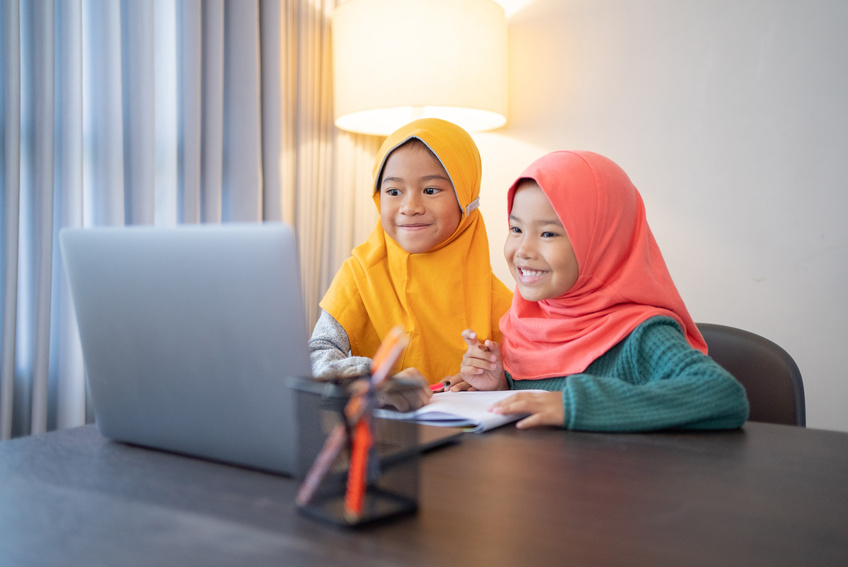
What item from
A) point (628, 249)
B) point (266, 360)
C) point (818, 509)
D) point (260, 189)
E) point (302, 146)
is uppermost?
point (302, 146)

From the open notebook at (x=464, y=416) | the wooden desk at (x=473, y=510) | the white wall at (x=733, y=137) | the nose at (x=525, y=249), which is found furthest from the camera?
the white wall at (x=733, y=137)

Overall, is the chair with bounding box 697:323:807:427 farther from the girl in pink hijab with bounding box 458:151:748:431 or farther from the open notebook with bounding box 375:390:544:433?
the open notebook with bounding box 375:390:544:433

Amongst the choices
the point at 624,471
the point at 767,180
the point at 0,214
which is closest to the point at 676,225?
the point at 767,180

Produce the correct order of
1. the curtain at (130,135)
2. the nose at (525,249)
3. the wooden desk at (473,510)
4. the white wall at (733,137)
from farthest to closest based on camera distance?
the white wall at (733,137), the curtain at (130,135), the nose at (525,249), the wooden desk at (473,510)

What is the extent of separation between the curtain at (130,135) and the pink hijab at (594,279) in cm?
121

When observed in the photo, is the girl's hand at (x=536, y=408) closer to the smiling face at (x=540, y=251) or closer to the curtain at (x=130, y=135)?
the smiling face at (x=540, y=251)

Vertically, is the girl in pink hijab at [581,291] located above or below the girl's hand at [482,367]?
above

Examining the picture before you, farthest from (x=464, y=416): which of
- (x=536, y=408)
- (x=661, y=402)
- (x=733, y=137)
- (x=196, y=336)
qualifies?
(x=733, y=137)

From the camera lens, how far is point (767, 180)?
2.22 m

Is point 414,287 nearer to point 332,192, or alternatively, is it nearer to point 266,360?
point 266,360

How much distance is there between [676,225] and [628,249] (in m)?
1.18

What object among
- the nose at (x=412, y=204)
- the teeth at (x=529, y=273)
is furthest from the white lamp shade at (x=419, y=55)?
the teeth at (x=529, y=273)

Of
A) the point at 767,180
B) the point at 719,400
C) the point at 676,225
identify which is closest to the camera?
the point at 719,400

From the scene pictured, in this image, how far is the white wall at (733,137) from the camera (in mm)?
2143
